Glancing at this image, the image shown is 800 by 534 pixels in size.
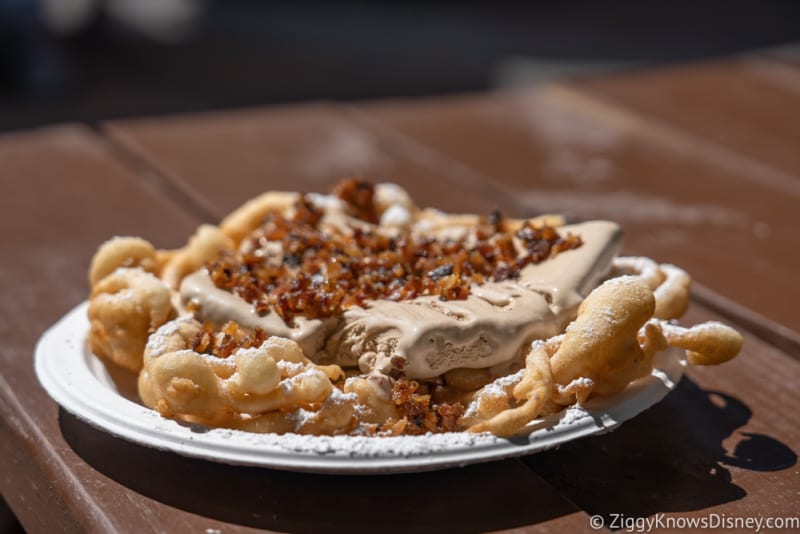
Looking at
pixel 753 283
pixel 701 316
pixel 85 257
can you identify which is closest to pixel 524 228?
pixel 701 316

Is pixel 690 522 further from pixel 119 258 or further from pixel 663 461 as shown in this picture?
pixel 119 258

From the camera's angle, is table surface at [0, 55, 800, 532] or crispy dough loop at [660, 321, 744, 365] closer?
table surface at [0, 55, 800, 532]

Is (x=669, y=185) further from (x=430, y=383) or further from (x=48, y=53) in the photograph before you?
(x=48, y=53)

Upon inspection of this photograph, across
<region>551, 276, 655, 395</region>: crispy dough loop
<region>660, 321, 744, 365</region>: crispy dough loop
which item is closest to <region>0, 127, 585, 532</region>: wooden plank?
<region>551, 276, 655, 395</region>: crispy dough loop

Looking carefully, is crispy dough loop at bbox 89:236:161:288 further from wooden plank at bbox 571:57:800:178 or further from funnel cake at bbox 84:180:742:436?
wooden plank at bbox 571:57:800:178

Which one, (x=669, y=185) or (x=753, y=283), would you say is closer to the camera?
(x=753, y=283)

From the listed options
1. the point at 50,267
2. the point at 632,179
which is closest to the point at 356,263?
the point at 50,267
